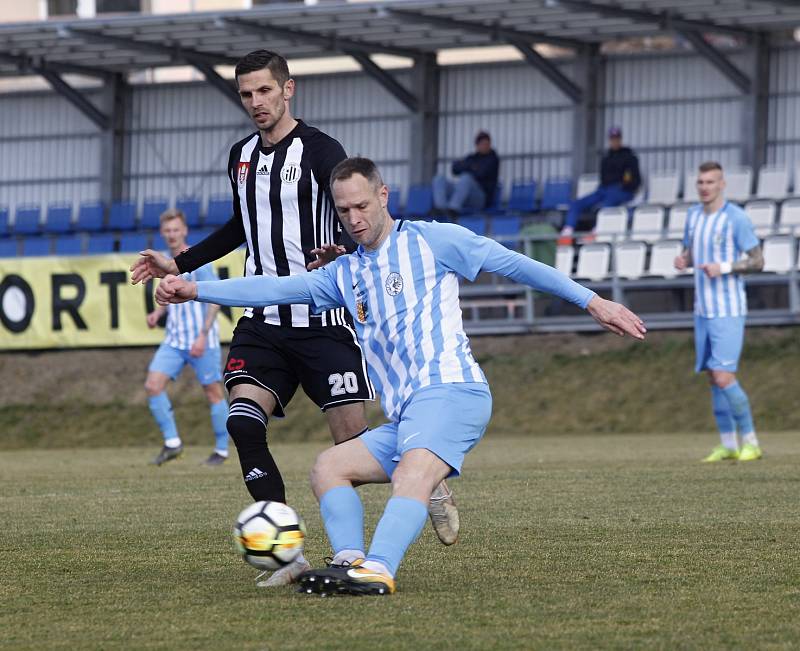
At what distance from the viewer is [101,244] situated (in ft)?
89.4

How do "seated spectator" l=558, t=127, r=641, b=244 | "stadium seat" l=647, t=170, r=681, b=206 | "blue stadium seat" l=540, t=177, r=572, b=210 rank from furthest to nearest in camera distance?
1. "blue stadium seat" l=540, t=177, r=572, b=210
2. "stadium seat" l=647, t=170, r=681, b=206
3. "seated spectator" l=558, t=127, r=641, b=244

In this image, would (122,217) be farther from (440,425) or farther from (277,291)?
(440,425)

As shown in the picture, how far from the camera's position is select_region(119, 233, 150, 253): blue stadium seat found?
26656 millimetres

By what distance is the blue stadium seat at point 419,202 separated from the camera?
2623cm

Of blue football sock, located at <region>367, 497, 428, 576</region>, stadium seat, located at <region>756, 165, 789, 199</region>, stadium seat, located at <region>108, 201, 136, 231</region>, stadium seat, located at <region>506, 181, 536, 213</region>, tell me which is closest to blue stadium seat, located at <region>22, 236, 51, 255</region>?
stadium seat, located at <region>108, 201, 136, 231</region>

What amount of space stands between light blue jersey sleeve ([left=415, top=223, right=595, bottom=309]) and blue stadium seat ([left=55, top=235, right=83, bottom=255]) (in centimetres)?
2205

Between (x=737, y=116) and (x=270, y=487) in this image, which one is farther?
(x=737, y=116)

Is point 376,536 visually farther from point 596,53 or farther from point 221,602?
point 596,53

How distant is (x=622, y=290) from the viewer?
834 inches

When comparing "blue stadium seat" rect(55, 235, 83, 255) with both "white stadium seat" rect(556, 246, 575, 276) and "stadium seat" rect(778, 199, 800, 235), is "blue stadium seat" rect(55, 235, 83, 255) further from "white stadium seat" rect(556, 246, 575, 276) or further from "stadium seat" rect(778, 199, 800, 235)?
"stadium seat" rect(778, 199, 800, 235)

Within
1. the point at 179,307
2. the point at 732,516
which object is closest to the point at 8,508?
the point at 732,516

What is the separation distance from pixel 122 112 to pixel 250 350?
25.5 metres

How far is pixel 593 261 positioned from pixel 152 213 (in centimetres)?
1095

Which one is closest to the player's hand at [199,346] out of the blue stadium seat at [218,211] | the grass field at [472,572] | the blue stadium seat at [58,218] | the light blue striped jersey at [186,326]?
the light blue striped jersey at [186,326]
